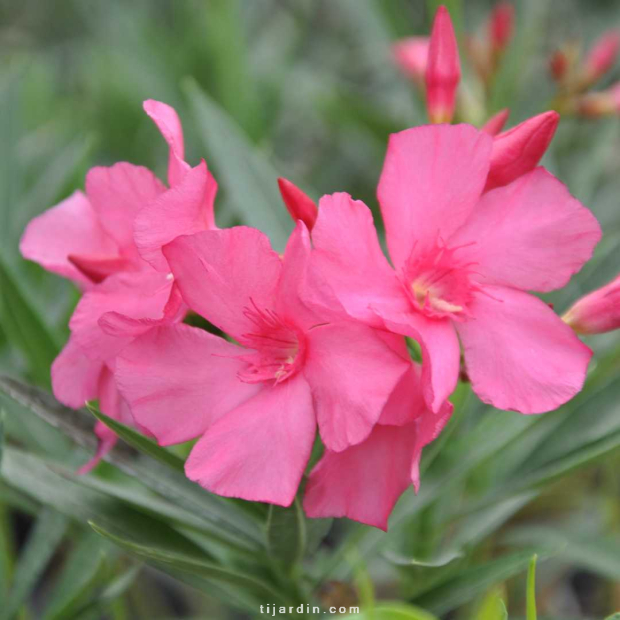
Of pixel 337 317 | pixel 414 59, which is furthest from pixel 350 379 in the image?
pixel 414 59

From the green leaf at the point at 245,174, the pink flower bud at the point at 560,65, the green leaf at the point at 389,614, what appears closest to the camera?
the green leaf at the point at 389,614

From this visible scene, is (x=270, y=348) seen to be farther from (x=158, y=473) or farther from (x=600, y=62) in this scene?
(x=600, y=62)

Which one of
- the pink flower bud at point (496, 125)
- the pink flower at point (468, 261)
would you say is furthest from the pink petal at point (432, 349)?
the pink flower bud at point (496, 125)

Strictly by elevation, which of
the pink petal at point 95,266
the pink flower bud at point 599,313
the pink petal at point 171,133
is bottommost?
the pink flower bud at point 599,313

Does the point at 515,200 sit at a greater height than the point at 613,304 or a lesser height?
greater

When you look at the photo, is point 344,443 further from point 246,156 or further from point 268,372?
point 246,156

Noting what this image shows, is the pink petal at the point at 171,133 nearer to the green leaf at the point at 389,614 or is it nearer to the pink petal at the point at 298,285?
the pink petal at the point at 298,285

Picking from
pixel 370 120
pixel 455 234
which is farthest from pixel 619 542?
pixel 370 120
